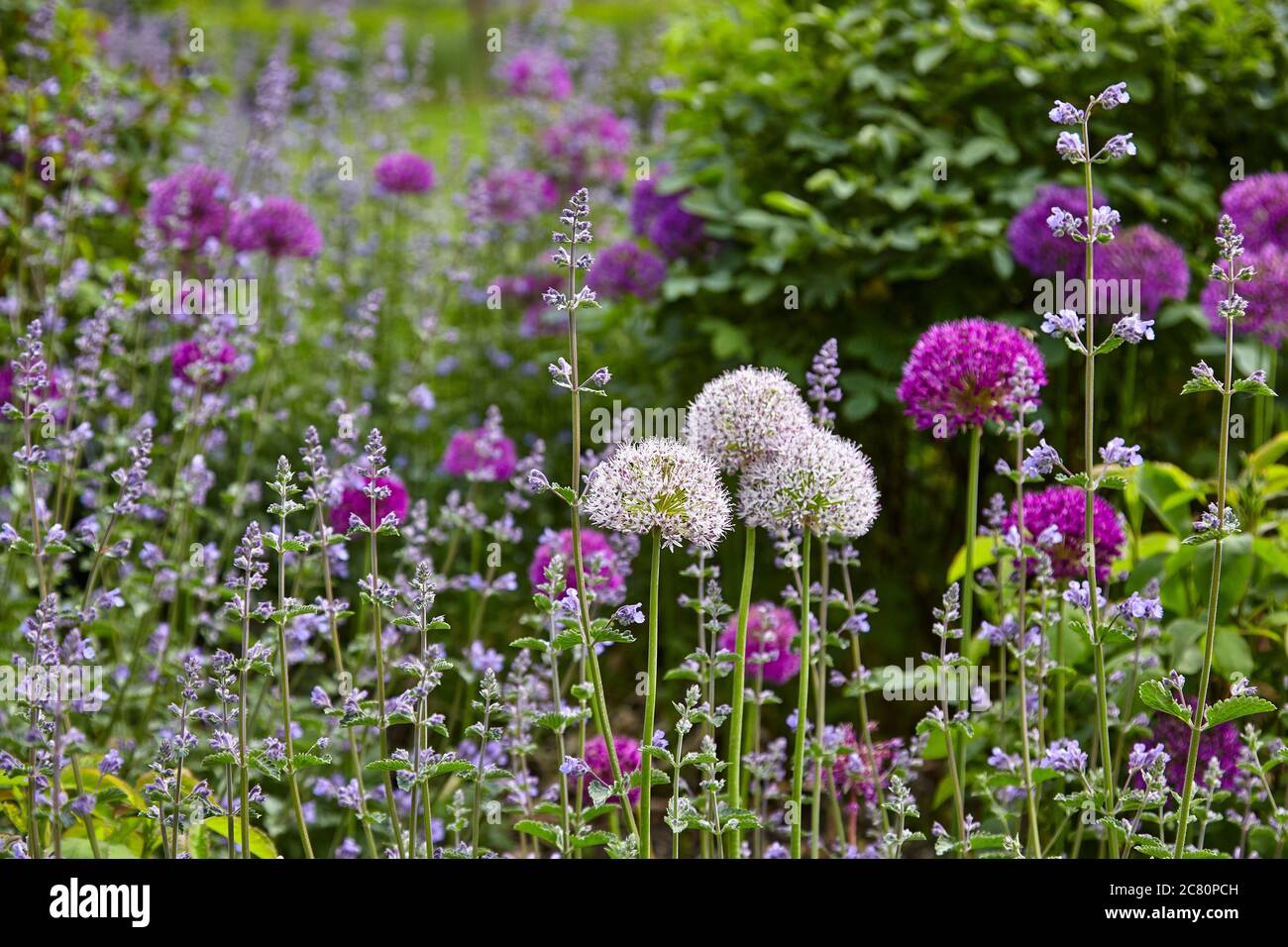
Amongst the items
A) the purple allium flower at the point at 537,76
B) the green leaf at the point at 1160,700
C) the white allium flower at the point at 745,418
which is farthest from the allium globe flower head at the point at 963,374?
the purple allium flower at the point at 537,76

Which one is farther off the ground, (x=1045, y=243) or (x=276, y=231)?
(x=276, y=231)

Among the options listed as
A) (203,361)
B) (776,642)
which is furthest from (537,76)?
(776,642)

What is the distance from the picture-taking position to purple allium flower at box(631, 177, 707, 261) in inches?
162

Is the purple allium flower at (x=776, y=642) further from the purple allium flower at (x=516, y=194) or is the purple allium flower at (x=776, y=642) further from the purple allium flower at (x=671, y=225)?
the purple allium flower at (x=516, y=194)

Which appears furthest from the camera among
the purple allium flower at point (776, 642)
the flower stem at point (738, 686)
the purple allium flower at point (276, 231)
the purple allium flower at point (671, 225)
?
the purple allium flower at point (671, 225)

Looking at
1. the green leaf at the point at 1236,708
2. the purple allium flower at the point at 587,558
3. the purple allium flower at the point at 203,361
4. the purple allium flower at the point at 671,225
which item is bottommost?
the green leaf at the point at 1236,708

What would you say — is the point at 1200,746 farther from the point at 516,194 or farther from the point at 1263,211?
the point at 516,194

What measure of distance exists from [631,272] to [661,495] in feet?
8.55

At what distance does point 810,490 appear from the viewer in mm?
1879

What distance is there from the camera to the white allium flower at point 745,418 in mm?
1942

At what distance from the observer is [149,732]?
3158mm

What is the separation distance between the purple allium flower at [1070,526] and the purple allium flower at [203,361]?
6.11ft

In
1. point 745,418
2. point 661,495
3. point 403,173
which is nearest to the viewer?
point 661,495
